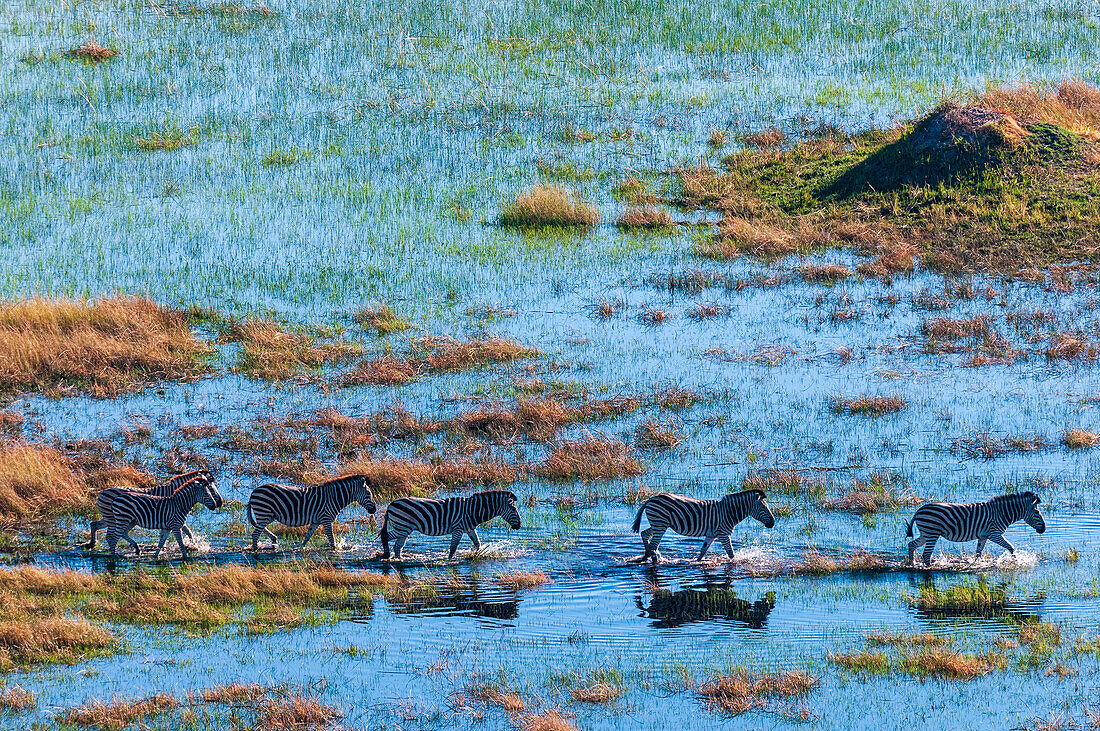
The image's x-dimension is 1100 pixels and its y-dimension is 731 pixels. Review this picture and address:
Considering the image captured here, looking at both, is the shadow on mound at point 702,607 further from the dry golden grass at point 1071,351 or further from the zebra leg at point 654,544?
the dry golden grass at point 1071,351

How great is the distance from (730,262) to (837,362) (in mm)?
5684

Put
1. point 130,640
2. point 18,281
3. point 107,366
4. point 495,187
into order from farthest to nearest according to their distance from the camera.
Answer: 1. point 495,187
2. point 18,281
3. point 107,366
4. point 130,640

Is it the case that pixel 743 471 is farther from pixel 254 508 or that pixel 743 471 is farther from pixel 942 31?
pixel 942 31

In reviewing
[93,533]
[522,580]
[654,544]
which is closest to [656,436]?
[654,544]

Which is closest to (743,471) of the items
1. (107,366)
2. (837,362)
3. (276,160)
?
(837,362)

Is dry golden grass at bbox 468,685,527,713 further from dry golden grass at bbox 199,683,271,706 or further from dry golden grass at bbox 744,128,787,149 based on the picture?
dry golden grass at bbox 744,128,787,149

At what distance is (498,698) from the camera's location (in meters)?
15.1

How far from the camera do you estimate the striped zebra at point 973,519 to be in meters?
18.1

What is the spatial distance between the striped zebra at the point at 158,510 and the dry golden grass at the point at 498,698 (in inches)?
211

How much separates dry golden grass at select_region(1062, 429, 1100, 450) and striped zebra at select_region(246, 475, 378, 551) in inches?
413

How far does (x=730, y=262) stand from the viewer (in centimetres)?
3088

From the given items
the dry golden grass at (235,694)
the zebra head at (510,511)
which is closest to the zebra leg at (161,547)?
the dry golden grass at (235,694)

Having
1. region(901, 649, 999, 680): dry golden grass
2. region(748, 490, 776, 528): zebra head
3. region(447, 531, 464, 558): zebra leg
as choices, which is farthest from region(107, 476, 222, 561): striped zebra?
region(901, 649, 999, 680): dry golden grass

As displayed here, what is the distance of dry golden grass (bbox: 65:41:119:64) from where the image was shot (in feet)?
147
